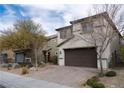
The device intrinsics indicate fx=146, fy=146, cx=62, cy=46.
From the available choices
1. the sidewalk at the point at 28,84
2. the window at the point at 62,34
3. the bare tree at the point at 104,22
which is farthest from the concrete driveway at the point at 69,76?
the window at the point at 62,34

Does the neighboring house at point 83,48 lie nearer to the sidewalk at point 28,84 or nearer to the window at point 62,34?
the window at point 62,34

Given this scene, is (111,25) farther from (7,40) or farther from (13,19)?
(13,19)

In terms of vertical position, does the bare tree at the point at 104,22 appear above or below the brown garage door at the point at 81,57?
above

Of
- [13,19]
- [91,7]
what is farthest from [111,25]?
[13,19]

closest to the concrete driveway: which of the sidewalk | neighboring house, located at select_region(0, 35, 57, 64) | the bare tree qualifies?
the sidewalk

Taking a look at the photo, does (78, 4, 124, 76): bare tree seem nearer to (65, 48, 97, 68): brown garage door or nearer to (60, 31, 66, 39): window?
(65, 48, 97, 68): brown garage door

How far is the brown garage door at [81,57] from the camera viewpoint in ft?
57.2

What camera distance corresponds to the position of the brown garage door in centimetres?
1744

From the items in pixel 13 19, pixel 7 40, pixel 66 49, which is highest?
pixel 13 19

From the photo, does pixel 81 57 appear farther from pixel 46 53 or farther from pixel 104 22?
pixel 46 53

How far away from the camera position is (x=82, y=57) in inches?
729

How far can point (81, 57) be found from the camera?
61.2ft

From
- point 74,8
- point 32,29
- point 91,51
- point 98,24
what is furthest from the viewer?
point 32,29
